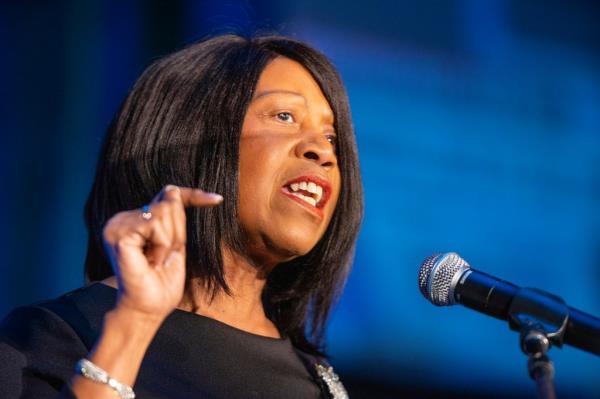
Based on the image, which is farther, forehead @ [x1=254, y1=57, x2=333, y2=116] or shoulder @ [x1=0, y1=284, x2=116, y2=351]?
forehead @ [x1=254, y1=57, x2=333, y2=116]

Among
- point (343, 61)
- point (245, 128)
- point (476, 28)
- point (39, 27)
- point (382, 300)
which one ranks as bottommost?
point (382, 300)

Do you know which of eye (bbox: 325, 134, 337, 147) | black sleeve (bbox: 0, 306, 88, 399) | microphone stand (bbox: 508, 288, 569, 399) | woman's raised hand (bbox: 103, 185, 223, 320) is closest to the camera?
microphone stand (bbox: 508, 288, 569, 399)

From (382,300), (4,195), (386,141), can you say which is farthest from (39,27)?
(382,300)

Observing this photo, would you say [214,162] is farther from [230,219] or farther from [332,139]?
[332,139]

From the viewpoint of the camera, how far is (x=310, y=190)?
240 centimetres

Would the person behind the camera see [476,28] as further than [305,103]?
Yes

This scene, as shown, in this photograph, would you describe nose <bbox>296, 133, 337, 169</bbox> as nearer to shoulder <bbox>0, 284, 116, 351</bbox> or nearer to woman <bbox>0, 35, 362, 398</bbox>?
woman <bbox>0, 35, 362, 398</bbox>

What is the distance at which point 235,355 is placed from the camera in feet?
7.63

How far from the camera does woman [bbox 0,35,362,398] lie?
217cm

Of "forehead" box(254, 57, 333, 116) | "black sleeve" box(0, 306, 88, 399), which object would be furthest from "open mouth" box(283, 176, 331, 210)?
"black sleeve" box(0, 306, 88, 399)

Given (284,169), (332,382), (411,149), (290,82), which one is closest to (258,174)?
(284,169)

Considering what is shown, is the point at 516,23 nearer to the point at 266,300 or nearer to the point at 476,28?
the point at 476,28

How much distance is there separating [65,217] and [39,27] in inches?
30.8

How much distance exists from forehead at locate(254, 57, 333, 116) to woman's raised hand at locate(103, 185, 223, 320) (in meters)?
0.85
